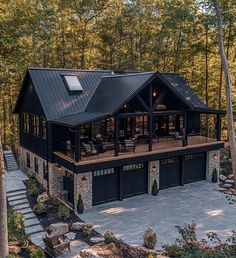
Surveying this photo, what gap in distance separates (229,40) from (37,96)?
56.7 feet

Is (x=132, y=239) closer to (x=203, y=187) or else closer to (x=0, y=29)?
(x=203, y=187)

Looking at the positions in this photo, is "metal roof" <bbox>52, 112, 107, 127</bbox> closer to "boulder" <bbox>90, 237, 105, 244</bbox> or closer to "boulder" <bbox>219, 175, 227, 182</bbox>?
"boulder" <bbox>90, 237, 105, 244</bbox>

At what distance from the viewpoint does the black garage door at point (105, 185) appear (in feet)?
60.6

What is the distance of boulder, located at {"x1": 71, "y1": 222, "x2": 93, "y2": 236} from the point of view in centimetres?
1489

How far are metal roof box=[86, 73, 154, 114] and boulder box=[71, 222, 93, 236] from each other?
6.35m

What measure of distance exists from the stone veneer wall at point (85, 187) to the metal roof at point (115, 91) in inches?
158

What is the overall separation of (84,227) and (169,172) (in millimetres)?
8519

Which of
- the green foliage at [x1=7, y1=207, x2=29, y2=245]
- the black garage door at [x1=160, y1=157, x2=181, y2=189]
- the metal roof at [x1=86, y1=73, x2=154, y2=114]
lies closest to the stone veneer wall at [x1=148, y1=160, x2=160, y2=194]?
the black garage door at [x1=160, y1=157, x2=181, y2=189]

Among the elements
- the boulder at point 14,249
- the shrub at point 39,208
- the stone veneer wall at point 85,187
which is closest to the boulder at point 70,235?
the boulder at point 14,249

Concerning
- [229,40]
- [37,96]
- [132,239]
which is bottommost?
[132,239]

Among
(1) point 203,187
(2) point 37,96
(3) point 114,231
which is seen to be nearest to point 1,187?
(3) point 114,231

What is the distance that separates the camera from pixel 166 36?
1320 inches

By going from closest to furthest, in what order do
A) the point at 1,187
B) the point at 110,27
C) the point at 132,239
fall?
the point at 1,187 < the point at 132,239 < the point at 110,27

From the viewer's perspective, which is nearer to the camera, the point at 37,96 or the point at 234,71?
the point at 37,96
